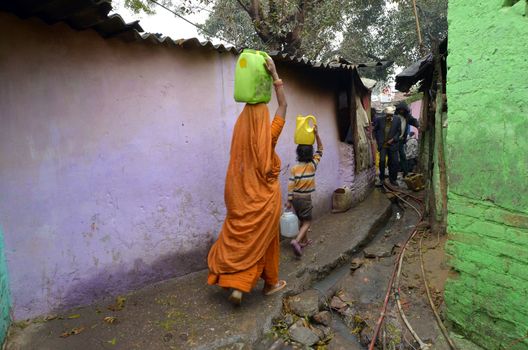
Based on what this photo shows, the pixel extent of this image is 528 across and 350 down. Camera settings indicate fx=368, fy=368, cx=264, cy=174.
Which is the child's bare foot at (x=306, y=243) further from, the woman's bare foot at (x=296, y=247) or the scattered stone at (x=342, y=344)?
the scattered stone at (x=342, y=344)

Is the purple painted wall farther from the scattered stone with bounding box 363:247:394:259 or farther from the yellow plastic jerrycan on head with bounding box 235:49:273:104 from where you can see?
the scattered stone with bounding box 363:247:394:259

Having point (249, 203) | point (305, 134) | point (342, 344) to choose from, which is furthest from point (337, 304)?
point (305, 134)

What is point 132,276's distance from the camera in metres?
3.93

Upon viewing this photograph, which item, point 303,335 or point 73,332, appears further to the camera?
point 303,335

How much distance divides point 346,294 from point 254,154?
2.03 metres

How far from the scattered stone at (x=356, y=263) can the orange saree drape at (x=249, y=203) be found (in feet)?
5.27

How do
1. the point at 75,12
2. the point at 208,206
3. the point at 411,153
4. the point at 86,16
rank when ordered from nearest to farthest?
1. the point at 75,12
2. the point at 86,16
3. the point at 208,206
4. the point at 411,153

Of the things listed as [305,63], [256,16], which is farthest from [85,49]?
[256,16]

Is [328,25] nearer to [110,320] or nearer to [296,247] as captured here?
[296,247]

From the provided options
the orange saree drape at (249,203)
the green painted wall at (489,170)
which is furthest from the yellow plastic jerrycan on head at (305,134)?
the green painted wall at (489,170)

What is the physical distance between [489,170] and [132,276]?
347cm

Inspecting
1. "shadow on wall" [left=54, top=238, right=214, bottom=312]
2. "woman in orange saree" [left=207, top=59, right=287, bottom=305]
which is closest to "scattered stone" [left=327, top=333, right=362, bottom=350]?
"woman in orange saree" [left=207, top=59, right=287, bottom=305]

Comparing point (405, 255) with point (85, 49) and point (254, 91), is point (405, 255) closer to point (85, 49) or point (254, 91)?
point (254, 91)

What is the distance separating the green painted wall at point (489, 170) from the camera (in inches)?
97.2
